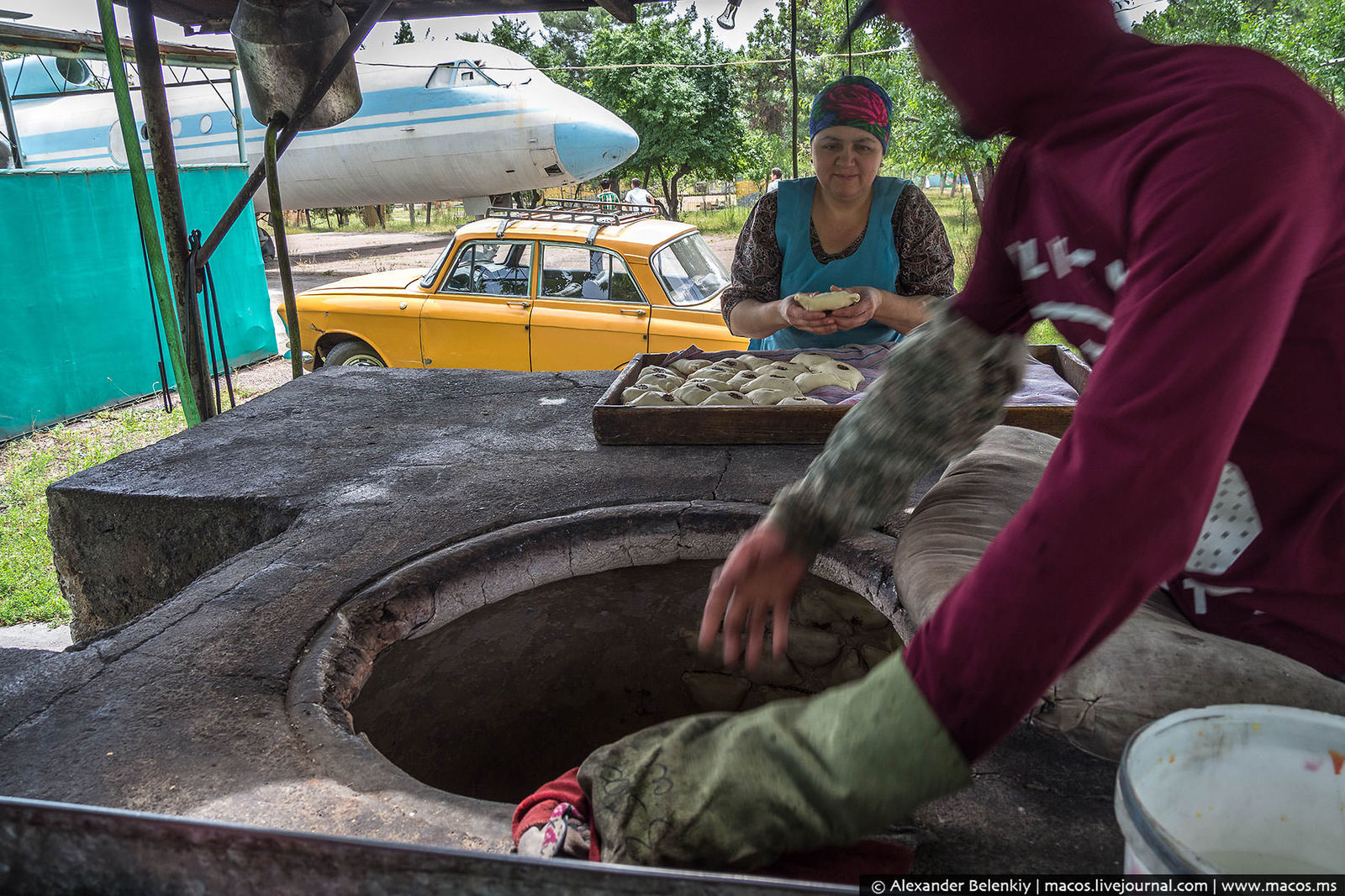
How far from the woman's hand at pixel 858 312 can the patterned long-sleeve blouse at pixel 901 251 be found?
255 millimetres

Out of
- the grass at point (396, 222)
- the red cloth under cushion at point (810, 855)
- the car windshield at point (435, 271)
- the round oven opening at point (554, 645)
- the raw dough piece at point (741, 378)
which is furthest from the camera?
the grass at point (396, 222)

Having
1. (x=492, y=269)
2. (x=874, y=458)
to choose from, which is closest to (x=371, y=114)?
(x=492, y=269)

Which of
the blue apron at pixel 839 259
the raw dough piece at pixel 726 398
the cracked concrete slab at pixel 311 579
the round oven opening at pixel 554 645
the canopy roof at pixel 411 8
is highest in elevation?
the canopy roof at pixel 411 8

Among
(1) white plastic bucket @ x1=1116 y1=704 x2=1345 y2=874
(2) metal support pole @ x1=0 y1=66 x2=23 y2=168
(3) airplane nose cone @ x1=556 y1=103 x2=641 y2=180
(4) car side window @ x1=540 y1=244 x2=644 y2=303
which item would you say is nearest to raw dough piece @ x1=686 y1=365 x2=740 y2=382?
(1) white plastic bucket @ x1=1116 y1=704 x2=1345 y2=874

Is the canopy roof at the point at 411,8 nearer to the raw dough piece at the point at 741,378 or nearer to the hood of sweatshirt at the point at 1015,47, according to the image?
the raw dough piece at the point at 741,378

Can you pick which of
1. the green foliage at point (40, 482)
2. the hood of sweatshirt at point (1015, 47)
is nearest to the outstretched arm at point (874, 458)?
the hood of sweatshirt at point (1015, 47)

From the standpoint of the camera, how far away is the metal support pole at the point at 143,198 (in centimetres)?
305

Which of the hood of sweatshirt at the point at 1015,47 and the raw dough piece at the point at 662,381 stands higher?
the hood of sweatshirt at the point at 1015,47

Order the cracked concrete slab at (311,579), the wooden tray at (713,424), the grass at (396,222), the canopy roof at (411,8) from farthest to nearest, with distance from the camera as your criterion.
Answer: the grass at (396,222)
the canopy roof at (411,8)
the wooden tray at (713,424)
the cracked concrete slab at (311,579)

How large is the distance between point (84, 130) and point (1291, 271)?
19.3m

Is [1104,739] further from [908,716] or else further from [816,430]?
[816,430]

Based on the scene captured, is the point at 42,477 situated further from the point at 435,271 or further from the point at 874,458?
the point at 874,458

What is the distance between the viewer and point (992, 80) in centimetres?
93

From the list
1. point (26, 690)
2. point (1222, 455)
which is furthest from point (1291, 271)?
point (26, 690)
